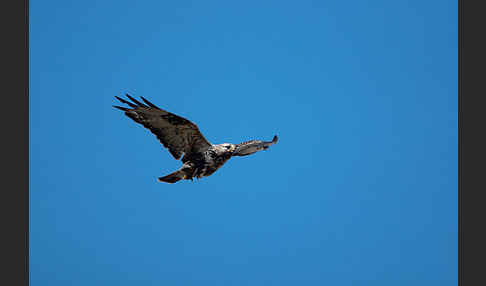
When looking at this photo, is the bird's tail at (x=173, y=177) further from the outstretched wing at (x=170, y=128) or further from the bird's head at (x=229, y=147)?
the bird's head at (x=229, y=147)

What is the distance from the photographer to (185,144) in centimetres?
632

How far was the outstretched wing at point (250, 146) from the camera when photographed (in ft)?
20.7

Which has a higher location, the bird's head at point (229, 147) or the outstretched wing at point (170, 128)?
the outstretched wing at point (170, 128)

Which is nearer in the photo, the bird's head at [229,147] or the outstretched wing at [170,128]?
the outstretched wing at [170,128]

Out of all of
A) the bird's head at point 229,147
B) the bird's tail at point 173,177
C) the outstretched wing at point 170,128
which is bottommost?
the bird's tail at point 173,177

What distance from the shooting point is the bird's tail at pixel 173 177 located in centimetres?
601

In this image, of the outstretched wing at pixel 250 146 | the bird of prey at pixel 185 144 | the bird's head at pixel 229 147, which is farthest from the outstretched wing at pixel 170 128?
the outstretched wing at pixel 250 146

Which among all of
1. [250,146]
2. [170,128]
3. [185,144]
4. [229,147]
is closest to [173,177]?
[185,144]

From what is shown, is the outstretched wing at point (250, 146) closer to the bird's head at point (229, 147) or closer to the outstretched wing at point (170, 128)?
the bird's head at point (229, 147)

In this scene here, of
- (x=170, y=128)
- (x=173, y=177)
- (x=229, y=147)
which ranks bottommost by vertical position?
(x=173, y=177)

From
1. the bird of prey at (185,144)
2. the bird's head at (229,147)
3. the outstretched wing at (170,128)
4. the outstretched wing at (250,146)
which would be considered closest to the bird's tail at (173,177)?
the bird of prey at (185,144)

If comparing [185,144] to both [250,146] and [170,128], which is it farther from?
[250,146]

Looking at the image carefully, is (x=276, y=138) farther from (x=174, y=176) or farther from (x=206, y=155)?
(x=174, y=176)

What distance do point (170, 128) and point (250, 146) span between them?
1.14 meters
